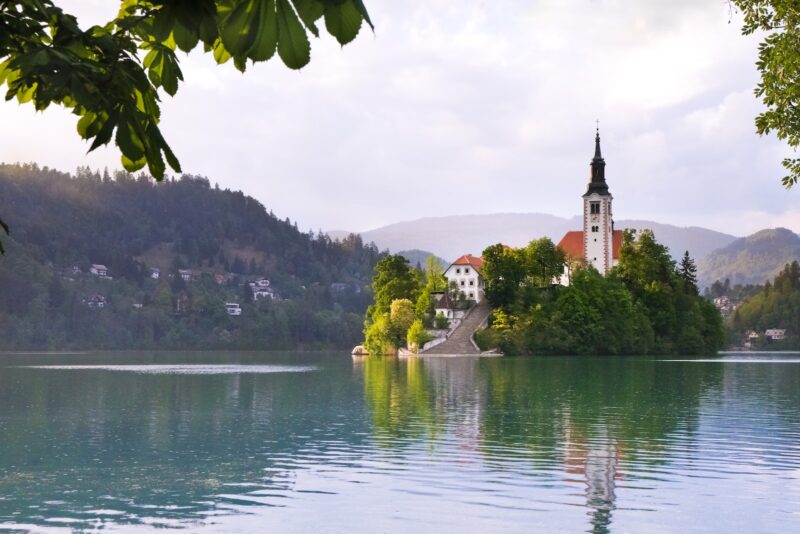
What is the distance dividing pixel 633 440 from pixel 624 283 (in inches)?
4262

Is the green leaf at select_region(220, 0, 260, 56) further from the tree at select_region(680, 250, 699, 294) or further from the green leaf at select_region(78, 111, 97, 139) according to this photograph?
the tree at select_region(680, 250, 699, 294)

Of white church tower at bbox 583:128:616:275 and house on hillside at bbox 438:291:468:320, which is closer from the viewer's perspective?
house on hillside at bbox 438:291:468:320

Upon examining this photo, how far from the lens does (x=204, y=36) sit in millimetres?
2789

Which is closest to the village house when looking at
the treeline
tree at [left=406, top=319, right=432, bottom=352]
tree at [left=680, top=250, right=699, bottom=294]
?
the treeline

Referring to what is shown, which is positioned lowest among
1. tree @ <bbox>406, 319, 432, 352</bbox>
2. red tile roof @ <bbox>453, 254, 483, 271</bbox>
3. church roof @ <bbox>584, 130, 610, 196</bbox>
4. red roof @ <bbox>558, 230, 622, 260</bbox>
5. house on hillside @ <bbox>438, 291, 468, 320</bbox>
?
tree @ <bbox>406, 319, 432, 352</bbox>

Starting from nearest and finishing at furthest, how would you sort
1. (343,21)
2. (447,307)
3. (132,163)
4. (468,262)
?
(343,21)
(132,163)
(447,307)
(468,262)

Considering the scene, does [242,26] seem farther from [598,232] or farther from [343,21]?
[598,232]

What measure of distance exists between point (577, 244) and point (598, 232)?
25.5 ft

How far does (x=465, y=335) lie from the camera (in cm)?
13175

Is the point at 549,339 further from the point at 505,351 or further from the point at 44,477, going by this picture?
the point at 44,477

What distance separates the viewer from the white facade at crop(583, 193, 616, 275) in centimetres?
14600

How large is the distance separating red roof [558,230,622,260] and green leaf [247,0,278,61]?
14468 cm

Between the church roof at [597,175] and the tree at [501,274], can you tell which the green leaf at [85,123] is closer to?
the tree at [501,274]

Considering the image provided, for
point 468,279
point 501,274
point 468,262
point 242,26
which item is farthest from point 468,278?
point 242,26
